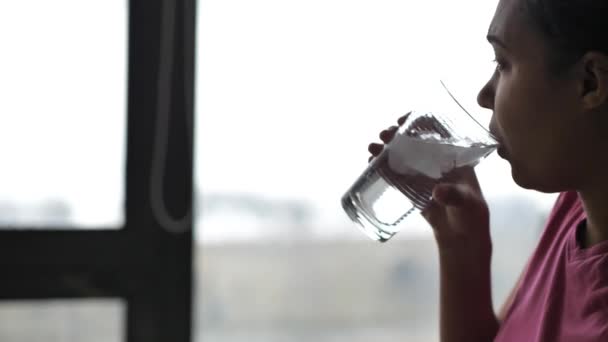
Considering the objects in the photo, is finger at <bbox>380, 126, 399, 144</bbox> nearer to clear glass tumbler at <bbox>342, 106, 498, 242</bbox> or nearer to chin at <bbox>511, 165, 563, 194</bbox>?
clear glass tumbler at <bbox>342, 106, 498, 242</bbox>

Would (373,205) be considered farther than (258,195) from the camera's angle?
No

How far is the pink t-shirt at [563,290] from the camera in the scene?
79 cm

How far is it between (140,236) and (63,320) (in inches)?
9.2

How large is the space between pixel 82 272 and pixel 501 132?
1.04 meters

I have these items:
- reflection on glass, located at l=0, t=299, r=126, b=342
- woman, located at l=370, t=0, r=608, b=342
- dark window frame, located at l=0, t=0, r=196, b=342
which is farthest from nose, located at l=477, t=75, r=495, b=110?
reflection on glass, located at l=0, t=299, r=126, b=342

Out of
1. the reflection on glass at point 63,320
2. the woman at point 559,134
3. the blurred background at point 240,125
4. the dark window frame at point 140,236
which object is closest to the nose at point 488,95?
the woman at point 559,134

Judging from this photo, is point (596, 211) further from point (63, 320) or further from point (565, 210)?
point (63, 320)

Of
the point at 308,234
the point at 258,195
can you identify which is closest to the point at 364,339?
the point at 308,234

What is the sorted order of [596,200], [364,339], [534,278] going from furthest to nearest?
[364,339] → [534,278] → [596,200]

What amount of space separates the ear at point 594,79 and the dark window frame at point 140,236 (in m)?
0.99

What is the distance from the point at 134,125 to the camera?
5.39ft

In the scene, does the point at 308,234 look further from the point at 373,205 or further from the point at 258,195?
the point at 373,205

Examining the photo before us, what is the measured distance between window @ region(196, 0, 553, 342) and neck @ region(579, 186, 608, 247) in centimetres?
79

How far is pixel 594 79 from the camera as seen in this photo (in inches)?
31.2
